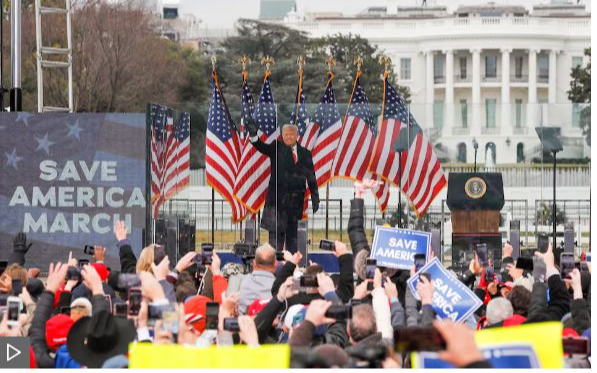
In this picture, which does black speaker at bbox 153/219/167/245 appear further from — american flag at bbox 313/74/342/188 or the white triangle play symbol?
the white triangle play symbol

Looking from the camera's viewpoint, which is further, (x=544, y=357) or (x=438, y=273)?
(x=438, y=273)

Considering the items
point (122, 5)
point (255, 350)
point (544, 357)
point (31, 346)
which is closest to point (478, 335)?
point (544, 357)

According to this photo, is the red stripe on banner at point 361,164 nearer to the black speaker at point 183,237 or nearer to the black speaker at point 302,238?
the black speaker at point 302,238

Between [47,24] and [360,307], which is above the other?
[47,24]

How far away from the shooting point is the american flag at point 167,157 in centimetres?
2030

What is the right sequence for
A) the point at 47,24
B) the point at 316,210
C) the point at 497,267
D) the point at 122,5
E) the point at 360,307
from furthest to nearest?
the point at 122,5, the point at 47,24, the point at 316,210, the point at 497,267, the point at 360,307

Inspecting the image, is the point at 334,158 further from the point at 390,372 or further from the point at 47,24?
the point at 47,24

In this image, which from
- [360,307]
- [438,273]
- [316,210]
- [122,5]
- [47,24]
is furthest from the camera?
[122,5]

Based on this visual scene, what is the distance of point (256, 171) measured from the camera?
20.2 meters

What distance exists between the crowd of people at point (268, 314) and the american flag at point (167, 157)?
6.81m

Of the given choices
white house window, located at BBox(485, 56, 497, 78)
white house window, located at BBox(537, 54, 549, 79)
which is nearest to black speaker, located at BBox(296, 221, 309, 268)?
white house window, located at BBox(485, 56, 497, 78)

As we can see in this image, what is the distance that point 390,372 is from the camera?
8.22 metres

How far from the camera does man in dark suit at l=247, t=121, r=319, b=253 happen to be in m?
19.9

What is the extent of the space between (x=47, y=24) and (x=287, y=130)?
3876 cm
